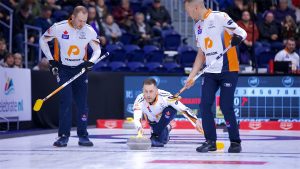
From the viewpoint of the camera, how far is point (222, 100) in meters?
10.7

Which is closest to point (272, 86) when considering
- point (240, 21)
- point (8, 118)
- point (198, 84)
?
point (198, 84)

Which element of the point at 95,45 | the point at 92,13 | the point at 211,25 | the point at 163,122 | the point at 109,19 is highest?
the point at 92,13

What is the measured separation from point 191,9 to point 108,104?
812cm

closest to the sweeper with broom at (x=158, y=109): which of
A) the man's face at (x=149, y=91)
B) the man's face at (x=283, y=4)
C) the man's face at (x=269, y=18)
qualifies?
the man's face at (x=149, y=91)

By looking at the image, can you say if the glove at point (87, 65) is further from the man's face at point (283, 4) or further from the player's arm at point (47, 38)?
the man's face at point (283, 4)

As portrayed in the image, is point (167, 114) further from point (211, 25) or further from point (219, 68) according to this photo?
point (211, 25)

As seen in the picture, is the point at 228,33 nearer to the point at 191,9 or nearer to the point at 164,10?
the point at 191,9

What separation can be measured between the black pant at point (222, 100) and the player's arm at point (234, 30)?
1.63 feet

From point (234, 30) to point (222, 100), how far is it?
95 centimetres

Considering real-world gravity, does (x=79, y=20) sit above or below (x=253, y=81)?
above

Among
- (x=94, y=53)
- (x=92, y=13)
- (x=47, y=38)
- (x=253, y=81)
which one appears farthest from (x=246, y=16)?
(x=47, y=38)

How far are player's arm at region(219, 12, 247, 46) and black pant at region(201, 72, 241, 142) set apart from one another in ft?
1.63

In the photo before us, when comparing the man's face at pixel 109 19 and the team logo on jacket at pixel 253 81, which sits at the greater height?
the man's face at pixel 109 19

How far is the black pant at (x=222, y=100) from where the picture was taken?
10.6 m
